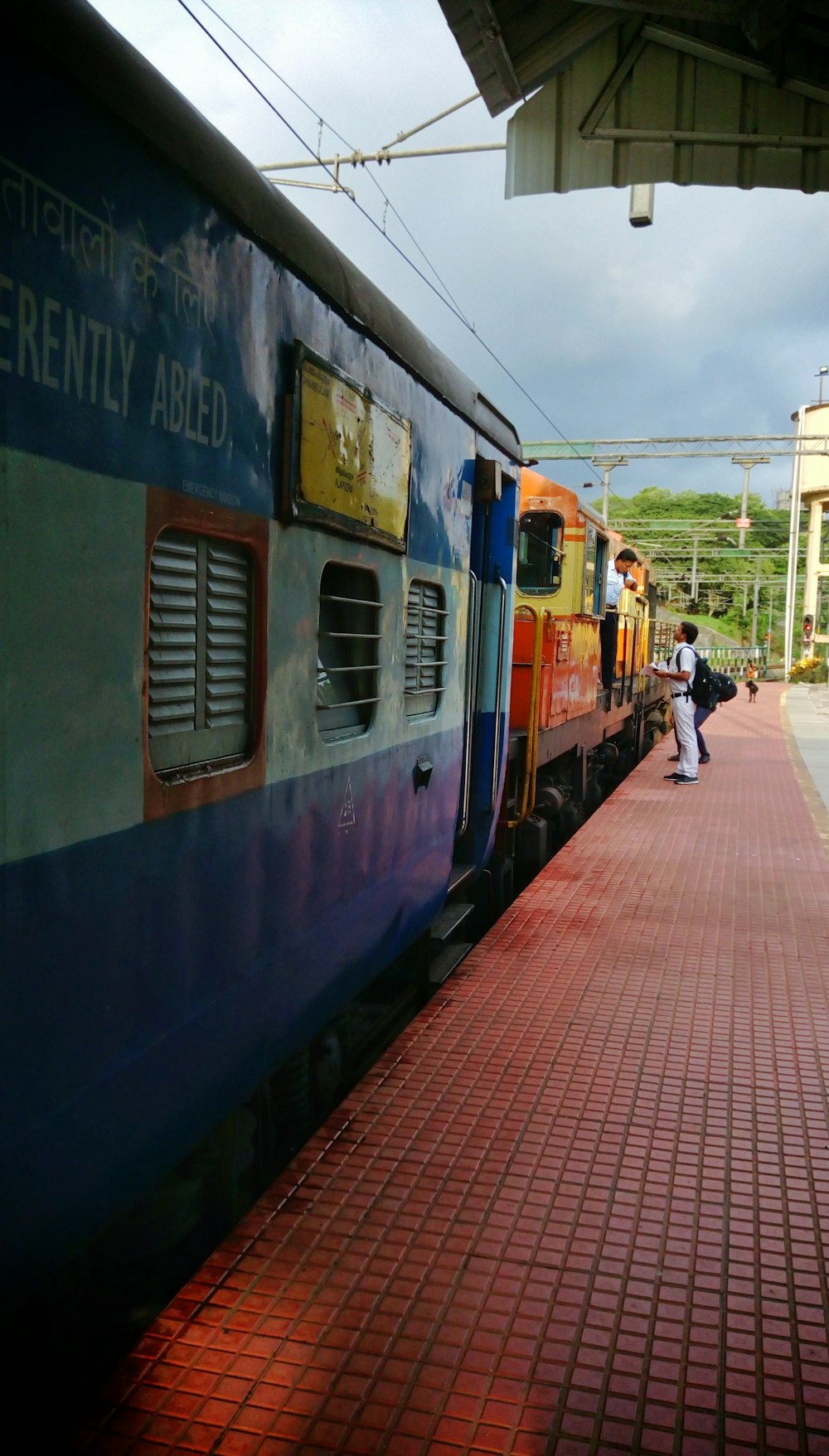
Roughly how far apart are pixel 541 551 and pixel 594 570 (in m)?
1.32

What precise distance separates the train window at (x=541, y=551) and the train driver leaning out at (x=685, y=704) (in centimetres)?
348

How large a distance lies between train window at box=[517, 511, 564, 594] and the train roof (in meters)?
5.06

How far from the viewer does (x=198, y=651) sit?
2498 mm

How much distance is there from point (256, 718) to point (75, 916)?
0.95 meters

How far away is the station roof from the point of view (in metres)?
4.24

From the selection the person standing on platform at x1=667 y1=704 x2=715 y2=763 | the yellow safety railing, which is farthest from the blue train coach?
the person standing on platform at x1=667 y1=704 x2=715 y2=763

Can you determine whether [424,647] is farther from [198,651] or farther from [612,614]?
[612,614]

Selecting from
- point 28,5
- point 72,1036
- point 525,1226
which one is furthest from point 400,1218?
point 28,5

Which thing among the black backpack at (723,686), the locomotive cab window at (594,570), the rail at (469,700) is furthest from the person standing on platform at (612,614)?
the rail at (469,700)

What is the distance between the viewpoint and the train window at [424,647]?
447 cm

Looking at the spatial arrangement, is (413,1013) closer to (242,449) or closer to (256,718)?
(256,718)

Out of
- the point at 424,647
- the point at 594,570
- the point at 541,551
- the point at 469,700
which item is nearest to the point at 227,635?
the point at 424,647

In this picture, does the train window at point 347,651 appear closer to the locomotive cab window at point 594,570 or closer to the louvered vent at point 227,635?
the louvered vent at point 227,635

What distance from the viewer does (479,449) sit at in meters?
5.58
